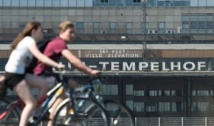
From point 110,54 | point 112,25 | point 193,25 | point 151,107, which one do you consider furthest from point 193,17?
point 151,107

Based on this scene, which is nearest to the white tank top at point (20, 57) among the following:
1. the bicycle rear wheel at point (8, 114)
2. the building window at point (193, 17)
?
the bicycle rear wheel at point (8, 114)

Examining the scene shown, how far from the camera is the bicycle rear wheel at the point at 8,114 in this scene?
38.0 ft

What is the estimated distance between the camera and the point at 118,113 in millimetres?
11172

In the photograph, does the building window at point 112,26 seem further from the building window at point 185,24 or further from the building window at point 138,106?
the building window at point 138,106

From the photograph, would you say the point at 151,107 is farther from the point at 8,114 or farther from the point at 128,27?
the point at 8,114

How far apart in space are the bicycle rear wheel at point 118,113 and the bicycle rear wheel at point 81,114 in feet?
0.42

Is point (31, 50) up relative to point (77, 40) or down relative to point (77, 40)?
up

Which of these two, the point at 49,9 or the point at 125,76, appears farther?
the point at 49,9

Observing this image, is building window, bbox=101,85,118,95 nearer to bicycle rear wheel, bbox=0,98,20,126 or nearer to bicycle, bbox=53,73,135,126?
bicycle rear wheel, bbox=0,98,20,126

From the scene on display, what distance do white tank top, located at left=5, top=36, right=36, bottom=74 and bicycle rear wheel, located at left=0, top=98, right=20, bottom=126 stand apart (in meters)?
0.87

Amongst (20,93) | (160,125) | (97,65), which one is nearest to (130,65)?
(97,65)

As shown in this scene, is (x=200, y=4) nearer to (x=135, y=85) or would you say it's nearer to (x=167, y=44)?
(x=167, y=44)

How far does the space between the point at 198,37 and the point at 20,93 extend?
254 feet

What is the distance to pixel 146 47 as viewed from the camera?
83.1m
